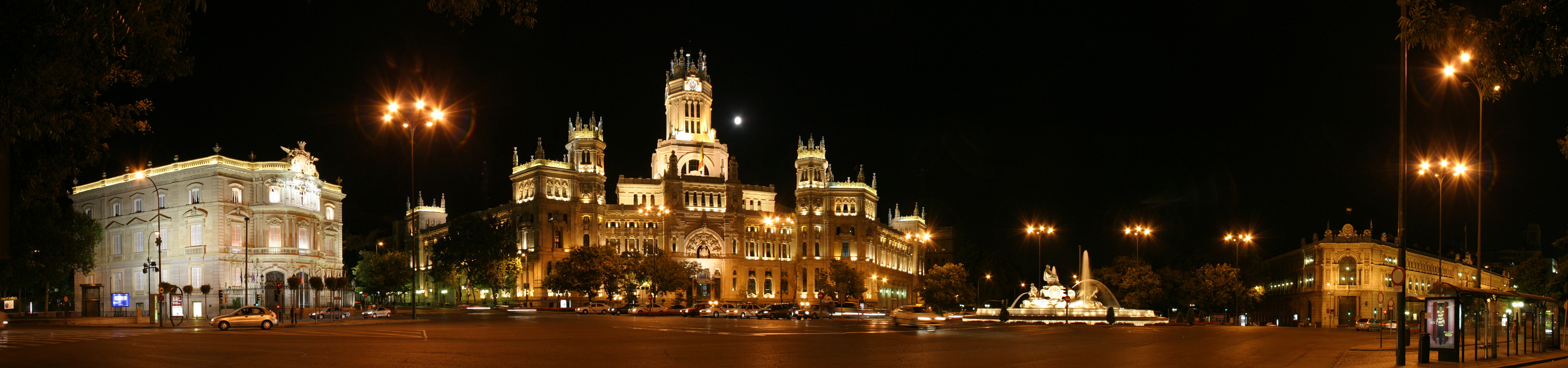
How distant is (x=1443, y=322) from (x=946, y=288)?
86.3 metres

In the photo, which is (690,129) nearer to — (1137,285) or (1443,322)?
(1137,285)

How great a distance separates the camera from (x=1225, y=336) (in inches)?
1602

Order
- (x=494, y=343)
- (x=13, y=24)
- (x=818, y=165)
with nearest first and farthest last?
(x=13, y=24) → (x=494, y=343) → (x=818, y=165)

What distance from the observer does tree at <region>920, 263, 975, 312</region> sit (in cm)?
11056

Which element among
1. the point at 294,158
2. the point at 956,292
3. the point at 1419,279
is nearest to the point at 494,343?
the point at 294,158

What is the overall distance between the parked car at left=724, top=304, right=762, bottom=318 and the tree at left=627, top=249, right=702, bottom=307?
19404 millimetres

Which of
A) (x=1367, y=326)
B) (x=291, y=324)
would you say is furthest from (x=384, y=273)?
(x=1367, y=326)

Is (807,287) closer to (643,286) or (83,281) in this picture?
(643,286)

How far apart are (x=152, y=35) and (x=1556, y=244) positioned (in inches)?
1869

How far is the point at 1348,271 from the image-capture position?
107 m

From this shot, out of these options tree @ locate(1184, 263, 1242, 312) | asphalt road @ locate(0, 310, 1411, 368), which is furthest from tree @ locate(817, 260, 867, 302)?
asphalt road @ locate(0, 310, 1411, 368)

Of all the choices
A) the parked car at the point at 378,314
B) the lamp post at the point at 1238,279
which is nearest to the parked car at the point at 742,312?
the parked car at the point at 378,314

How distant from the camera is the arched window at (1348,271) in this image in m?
106

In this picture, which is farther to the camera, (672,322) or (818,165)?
(818,165)
